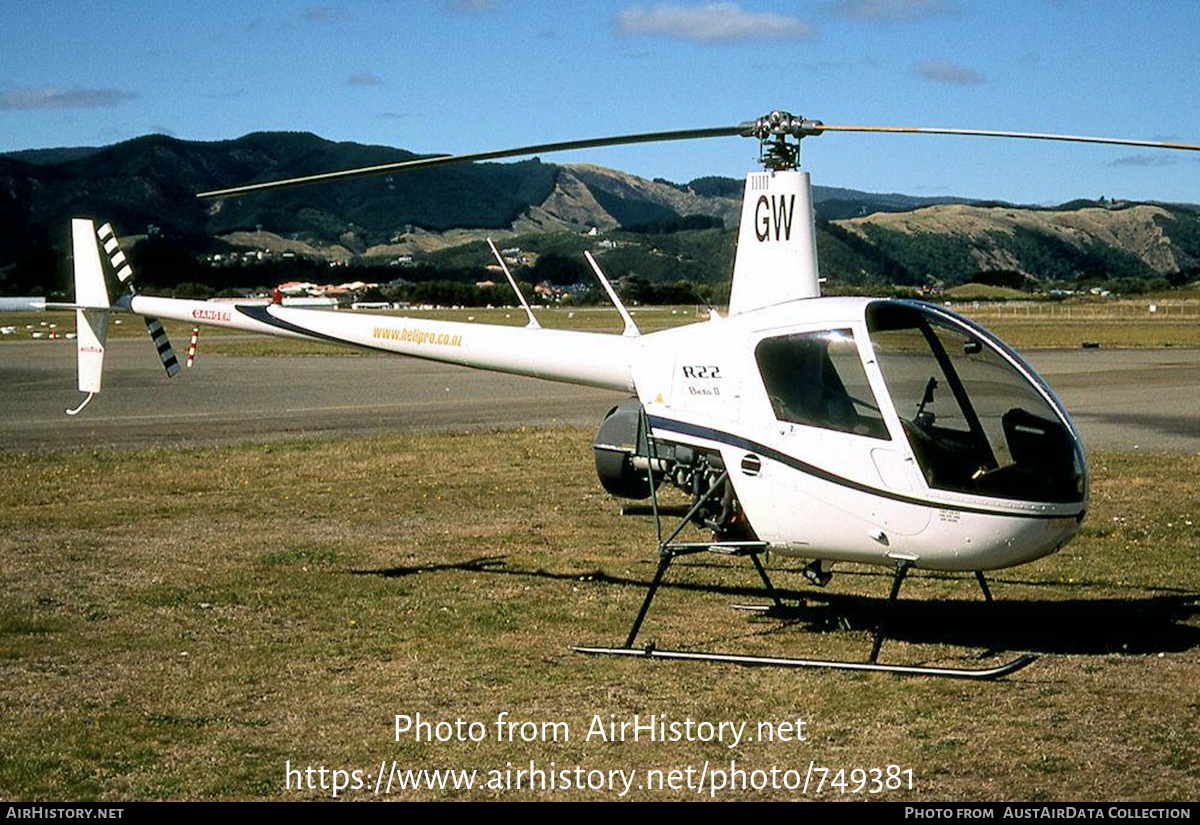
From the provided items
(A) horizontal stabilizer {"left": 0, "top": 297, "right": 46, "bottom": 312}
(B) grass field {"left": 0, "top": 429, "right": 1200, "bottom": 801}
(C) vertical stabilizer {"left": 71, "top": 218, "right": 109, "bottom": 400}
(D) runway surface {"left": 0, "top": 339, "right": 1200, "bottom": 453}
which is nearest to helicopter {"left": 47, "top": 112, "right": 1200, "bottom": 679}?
(B) grass field {"left": 0, "top": 429, "right": 1200, "bottom": 801}

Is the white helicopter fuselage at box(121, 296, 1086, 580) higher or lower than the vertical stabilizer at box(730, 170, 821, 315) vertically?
lower

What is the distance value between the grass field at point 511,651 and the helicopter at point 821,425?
640 mm

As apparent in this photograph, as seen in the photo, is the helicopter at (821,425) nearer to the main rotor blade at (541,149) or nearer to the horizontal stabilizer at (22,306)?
the main rotor blade at (541,149)

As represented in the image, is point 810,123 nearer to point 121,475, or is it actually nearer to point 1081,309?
point 121,475

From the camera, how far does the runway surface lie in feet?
82.4

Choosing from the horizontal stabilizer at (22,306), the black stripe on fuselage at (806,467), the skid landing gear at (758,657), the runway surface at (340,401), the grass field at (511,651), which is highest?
the horizontal stabilizer at (22,306)

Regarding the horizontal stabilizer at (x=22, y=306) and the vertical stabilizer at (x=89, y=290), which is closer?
the vertical stabilizer at (x=89, y=290)

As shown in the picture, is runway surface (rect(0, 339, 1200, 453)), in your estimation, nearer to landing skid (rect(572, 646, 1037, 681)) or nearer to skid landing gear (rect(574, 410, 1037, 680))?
skid landing gear (rect(574, 410, 1037, 680))

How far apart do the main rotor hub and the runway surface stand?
1494 cm

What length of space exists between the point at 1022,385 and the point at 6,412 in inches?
1035

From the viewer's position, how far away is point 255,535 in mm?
14398

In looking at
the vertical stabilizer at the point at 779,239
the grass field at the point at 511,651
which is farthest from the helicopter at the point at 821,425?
the grass field at the point at 511,651

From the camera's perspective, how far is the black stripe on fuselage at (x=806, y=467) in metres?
8.58
